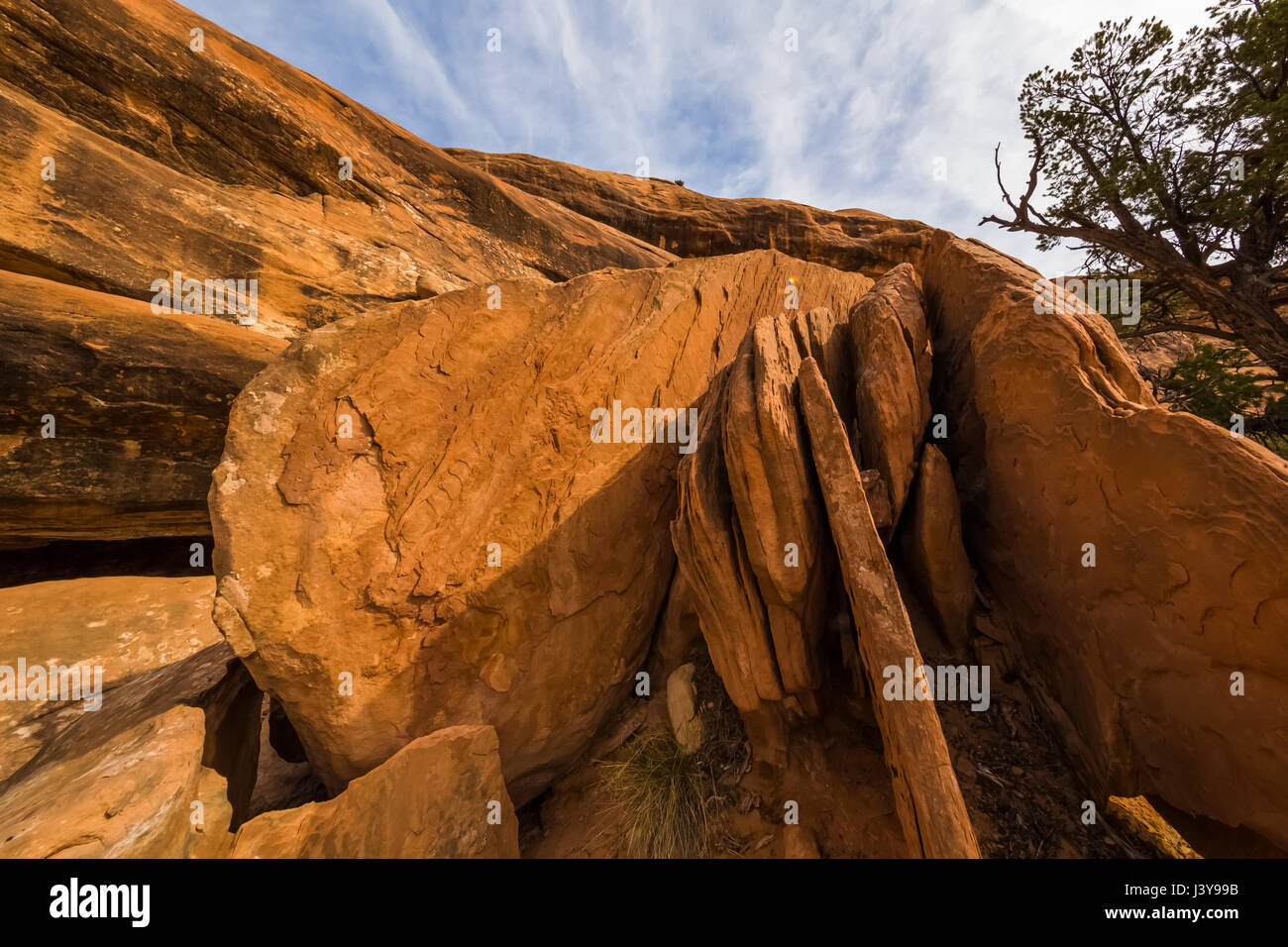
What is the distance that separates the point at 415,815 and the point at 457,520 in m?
1.93

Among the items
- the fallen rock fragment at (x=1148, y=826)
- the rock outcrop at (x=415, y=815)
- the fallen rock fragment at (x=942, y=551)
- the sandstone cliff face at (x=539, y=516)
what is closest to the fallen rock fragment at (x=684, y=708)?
the sandstone cliff face at (x=539, y=516)

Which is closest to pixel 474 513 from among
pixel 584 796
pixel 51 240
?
pixel 584 796

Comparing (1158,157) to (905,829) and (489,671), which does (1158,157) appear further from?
(489,671)

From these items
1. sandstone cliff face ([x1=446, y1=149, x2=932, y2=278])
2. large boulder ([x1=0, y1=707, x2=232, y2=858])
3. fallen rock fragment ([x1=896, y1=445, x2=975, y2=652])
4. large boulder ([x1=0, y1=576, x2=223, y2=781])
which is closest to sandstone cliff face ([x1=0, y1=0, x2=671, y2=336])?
Answer: large boulder ([x1=0, y1=576, x2=223, y2=781])

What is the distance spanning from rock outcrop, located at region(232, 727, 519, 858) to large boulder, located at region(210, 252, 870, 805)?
1.69ft

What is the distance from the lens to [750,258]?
5473mm

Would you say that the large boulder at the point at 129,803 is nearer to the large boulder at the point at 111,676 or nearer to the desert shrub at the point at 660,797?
the large boulder at the point at 111,676

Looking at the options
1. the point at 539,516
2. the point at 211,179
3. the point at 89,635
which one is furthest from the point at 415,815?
the point at 211,179

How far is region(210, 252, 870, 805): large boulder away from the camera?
3.16m

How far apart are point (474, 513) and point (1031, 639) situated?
159 inches

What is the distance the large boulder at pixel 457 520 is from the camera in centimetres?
316

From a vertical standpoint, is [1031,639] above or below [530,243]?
below

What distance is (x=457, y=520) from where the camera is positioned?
3736 millimetres

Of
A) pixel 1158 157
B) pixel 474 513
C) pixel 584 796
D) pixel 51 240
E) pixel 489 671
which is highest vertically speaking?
pixel 1158 157
